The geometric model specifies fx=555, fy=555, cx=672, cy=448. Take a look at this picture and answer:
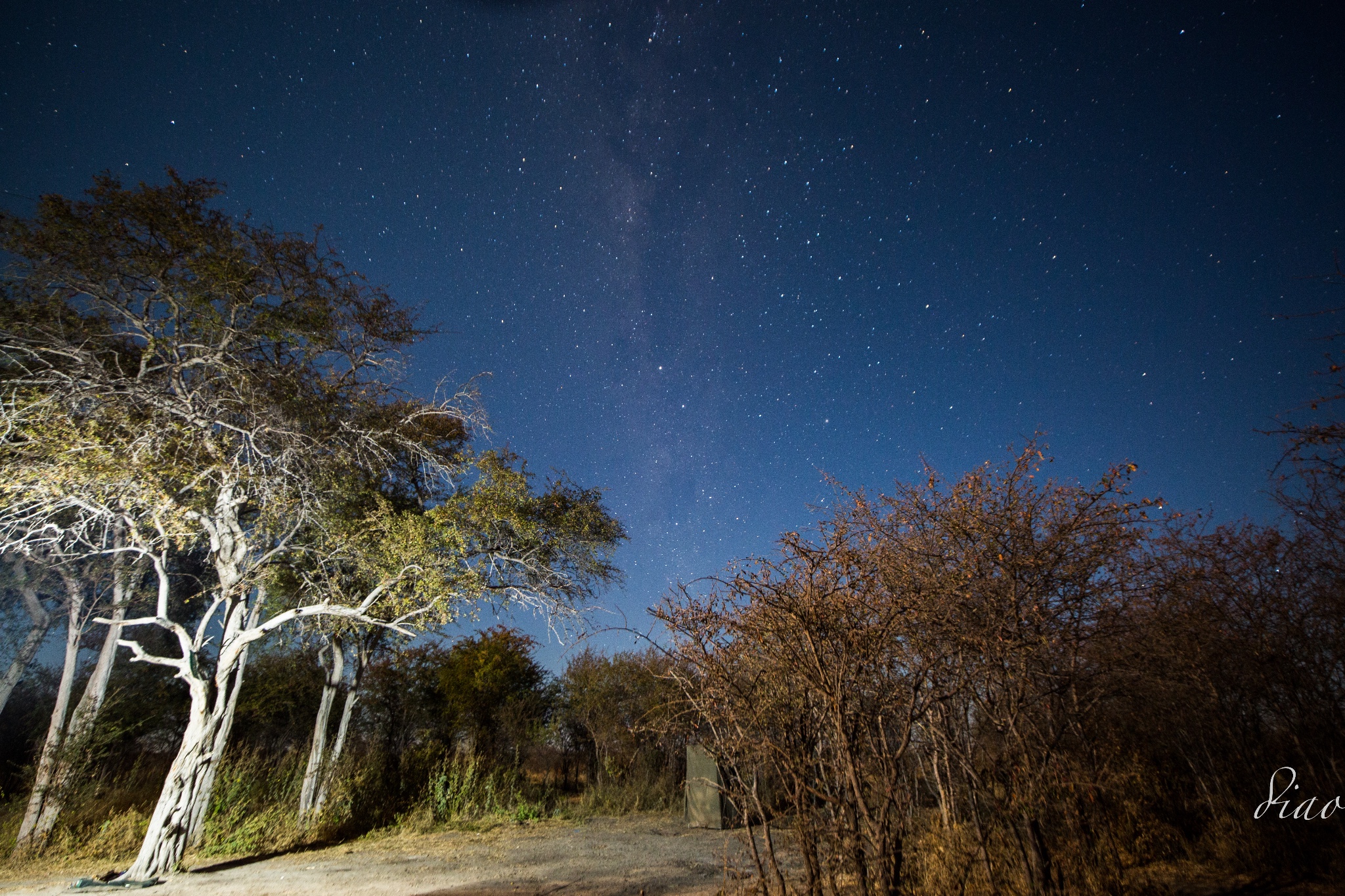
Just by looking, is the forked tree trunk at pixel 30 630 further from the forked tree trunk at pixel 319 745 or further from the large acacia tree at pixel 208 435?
the forked tree trunk at pixel 319 745

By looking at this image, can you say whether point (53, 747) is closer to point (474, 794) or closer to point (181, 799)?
point (181, 799)

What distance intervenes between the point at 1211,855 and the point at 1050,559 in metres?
4.49

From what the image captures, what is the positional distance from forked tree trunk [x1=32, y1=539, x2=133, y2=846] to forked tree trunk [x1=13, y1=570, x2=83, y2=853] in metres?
0.05

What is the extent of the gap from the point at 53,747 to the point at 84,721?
1.47ft

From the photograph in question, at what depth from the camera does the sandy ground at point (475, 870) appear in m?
6.42

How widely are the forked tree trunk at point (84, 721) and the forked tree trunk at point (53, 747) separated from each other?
46 millimetres

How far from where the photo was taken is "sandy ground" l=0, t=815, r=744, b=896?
21.1ft

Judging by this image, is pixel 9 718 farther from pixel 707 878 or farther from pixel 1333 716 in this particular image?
pixel 1333 716

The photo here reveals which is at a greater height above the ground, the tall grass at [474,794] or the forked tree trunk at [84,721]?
the forked tree trunk at [84,721]

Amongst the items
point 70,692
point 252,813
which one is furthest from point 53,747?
point 70,692

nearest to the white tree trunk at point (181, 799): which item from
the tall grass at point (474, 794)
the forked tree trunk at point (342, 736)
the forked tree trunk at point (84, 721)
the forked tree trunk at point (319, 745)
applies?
the forked tree trunk at point (84, 721)

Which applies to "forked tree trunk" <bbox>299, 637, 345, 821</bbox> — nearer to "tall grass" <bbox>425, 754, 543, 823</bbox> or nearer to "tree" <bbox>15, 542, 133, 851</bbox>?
"tall grass" <bbox>425, 754, 543, 823</bbox>

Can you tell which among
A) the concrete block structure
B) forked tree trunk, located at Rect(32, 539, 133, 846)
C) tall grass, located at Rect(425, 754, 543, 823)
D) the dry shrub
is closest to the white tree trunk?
forked tree trunk, located at Rect(32, 539, 133, 846)

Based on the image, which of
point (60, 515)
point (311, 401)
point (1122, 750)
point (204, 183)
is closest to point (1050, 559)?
point (1122, 750)
